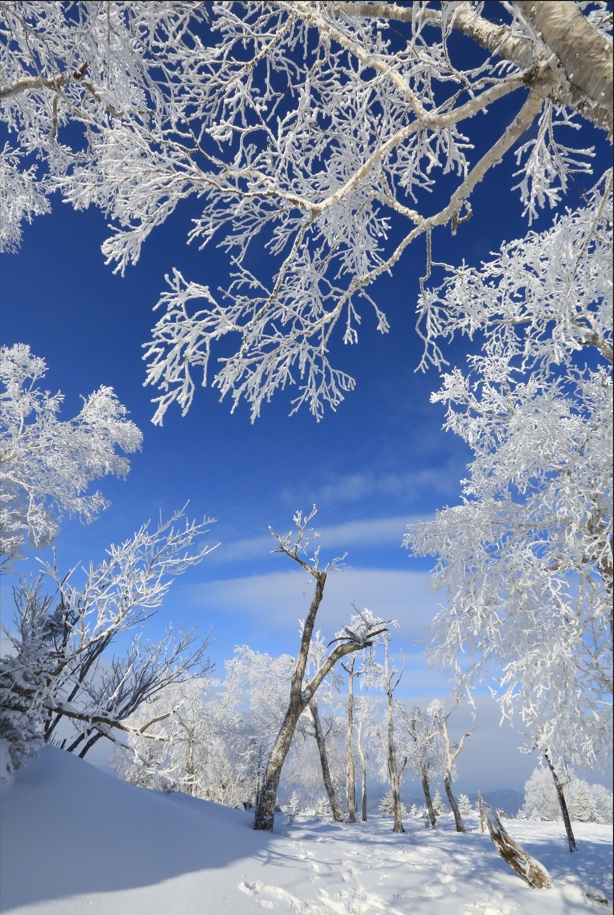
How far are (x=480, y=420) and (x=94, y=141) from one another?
230 inches

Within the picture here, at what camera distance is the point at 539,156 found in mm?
3441

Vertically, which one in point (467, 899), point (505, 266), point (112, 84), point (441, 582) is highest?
point (112, 84)

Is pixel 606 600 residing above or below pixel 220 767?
above

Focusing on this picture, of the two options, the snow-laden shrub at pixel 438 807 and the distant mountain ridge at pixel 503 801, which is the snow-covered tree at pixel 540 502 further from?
the snow-laden shrub at pixel 438 807

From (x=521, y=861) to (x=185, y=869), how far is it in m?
4.01

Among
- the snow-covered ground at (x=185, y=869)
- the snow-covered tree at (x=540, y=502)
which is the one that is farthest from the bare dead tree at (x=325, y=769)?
the snow-covered tree at (x=540, y=502)

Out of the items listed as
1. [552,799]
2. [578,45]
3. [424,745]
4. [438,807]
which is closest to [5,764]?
[578,45]

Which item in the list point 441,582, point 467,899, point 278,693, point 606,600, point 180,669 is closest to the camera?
point 606,600

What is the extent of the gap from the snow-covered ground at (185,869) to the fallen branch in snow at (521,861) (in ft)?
0.53

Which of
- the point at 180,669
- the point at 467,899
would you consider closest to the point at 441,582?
the point at 467,899

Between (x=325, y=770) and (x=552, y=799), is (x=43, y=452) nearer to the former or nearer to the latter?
(x=325, y=770)

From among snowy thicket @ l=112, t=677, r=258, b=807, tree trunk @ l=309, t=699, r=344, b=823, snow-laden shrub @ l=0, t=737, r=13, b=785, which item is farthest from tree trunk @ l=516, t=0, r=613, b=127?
snowy thicket @ l=112, t=677, r=258, b=807

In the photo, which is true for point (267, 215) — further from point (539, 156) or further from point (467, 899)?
point (467, 899)

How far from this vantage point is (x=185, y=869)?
4.32 meters
